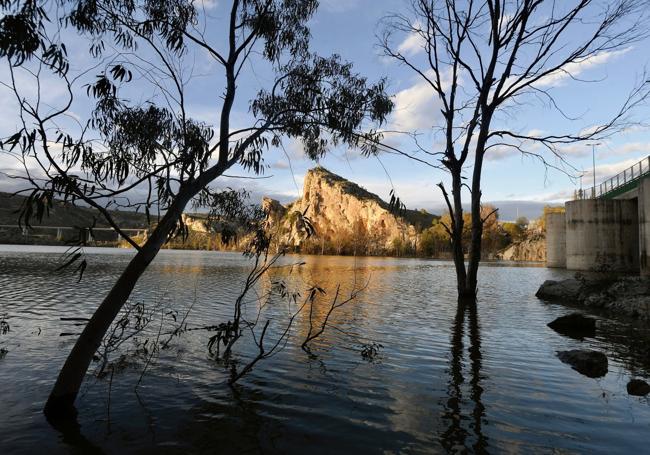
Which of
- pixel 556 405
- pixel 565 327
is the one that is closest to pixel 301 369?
pixel 556 405

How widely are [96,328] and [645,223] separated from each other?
3171 cm

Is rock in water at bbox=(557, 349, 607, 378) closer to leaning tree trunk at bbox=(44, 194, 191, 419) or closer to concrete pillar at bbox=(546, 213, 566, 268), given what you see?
leaning tree trunk at bbox=(44, 194, 191, 419)

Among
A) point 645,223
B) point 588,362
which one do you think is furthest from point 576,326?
point 645,223

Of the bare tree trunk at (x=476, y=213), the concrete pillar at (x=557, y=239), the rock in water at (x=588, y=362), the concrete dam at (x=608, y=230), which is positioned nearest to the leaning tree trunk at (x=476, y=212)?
the bare tree trunk at (x=476, y=213)

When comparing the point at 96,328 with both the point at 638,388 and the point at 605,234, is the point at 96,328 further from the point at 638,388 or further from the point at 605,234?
the point at 605,234

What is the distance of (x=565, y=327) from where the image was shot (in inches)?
480

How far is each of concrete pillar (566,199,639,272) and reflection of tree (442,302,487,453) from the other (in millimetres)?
33638

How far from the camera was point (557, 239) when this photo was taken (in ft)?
182

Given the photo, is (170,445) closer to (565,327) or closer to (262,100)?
(262,100)

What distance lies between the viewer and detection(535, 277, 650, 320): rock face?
596 inches

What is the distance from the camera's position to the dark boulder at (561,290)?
1998cm

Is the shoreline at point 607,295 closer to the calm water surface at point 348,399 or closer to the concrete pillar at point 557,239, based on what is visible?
the calm water surface at point 348,399

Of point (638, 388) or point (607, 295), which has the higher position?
point (607, 295)

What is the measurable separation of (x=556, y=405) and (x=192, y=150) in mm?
6556
